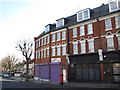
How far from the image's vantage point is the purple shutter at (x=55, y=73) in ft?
84.9

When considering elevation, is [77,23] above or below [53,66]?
above

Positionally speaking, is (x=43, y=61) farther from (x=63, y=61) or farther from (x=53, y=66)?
(x=63, y=61)

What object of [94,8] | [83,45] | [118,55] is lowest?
[118,55]

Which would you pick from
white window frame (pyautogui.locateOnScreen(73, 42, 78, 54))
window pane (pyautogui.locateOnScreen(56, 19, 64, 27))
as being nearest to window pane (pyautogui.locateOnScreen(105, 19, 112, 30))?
white window frame (pyautogui.locateOnScreen(73, 42, 78, 54))

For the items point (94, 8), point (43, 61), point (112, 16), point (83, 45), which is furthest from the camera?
point (43, 61)

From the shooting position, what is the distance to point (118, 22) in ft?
63.8

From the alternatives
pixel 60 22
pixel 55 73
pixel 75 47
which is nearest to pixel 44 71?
pixel 55 73

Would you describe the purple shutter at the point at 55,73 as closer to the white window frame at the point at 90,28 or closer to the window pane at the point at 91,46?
the window pane at the point at 91,46

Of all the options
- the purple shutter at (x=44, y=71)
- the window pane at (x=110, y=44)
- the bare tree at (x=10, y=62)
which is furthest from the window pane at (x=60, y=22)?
the bare tree at (x=10, y=62)

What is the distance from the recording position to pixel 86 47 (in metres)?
22.2

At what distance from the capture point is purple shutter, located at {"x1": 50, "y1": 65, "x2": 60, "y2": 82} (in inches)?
1019

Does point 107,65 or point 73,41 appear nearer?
point 107,65

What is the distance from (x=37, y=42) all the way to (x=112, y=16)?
2040cm

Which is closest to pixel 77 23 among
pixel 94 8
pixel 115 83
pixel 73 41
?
pixel 73 41
